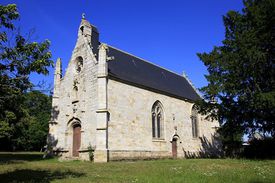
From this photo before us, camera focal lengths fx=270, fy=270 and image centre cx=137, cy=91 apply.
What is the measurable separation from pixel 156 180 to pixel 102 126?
11.3 m

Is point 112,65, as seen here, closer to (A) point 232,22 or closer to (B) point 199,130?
(A) point 232,22

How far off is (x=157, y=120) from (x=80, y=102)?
299 inches

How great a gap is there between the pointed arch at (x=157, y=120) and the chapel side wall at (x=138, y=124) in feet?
1.26

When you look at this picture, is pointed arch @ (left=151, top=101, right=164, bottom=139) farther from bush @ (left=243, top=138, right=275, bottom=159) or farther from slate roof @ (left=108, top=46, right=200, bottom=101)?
bush @ (left=243, top=138, right=275, bottom=159)

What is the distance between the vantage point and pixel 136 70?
86.5ft

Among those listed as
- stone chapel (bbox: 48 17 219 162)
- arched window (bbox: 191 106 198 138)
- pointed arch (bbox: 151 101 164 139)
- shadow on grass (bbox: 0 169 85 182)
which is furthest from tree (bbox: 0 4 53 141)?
arched window (bbox: 191 106 198 138)

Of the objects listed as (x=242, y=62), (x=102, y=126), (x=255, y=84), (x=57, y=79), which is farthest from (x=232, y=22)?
(x=57, y=79)

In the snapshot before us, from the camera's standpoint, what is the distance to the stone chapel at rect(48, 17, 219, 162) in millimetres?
20703

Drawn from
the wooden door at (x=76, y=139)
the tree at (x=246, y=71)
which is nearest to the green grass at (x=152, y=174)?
the tree at (x=246, y=71)

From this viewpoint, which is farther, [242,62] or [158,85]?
[158,85]

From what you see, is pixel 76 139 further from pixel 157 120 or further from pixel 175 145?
pixel 175 145

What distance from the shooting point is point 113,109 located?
21.0m

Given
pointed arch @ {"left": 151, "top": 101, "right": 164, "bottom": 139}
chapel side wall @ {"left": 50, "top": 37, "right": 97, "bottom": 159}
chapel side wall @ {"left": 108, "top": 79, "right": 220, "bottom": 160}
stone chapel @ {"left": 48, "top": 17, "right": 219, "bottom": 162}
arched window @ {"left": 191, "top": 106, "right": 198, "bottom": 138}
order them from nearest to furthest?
stone chapel @ {"left": 48, "top": 17, "right": 219, "bottom": 162}
chapel side wall @ {"left": 108, "top": 79, "right": 220, "bottom": 160}
chapel side wall @ {"left": 50, "top": 37, "right": 97, "bottom": 159}
pointed arch @ {"left": 151, "top": 101, "right": 164, "bottom": 139}
arched window @ {"left": 191, "top": 106, "right": 198, "bottom": 138}

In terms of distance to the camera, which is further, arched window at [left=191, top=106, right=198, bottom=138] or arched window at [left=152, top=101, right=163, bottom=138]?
arched window at [left=191, top=106, right=198, bottom=138]
